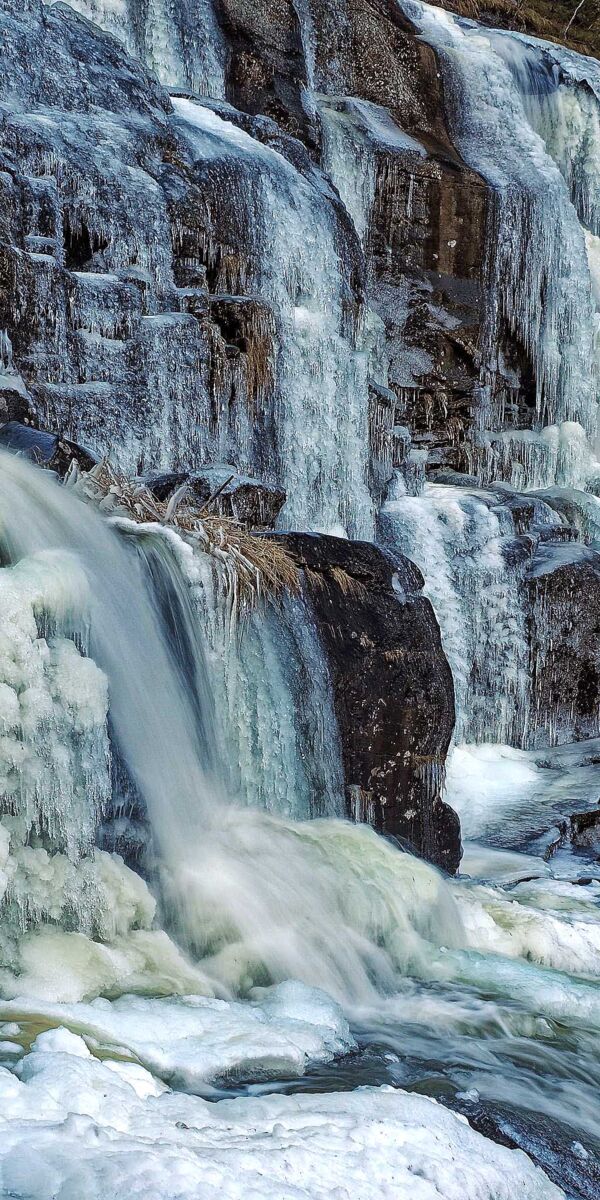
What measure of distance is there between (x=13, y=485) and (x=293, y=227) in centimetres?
717

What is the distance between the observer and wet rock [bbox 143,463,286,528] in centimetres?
753

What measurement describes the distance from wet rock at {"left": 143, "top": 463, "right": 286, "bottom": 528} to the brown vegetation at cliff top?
12.8m

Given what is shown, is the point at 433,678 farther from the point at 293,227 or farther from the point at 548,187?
the point at 548,187

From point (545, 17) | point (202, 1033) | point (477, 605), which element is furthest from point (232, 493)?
point (545, 17)

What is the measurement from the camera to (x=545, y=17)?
20516 mm

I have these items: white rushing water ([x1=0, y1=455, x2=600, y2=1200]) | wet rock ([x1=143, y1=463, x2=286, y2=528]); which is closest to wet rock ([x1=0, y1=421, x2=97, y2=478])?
wet rock ([x1=143, y1=463, x2=286, y2=528])

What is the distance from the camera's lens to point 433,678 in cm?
689

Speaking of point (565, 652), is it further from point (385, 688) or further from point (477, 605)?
point (385, 688)

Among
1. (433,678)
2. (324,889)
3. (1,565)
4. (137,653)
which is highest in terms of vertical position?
(1,565)

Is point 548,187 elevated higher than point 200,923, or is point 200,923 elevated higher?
point 548,187

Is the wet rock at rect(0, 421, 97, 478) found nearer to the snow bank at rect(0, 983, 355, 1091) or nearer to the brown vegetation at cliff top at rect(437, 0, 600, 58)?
the snow bank at rect(0, 983, 355, 1091)

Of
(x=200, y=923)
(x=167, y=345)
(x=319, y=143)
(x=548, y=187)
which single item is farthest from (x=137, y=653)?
(x=548, y=187)

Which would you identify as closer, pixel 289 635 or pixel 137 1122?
pixel 137 1122

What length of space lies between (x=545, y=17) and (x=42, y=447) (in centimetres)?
1724
